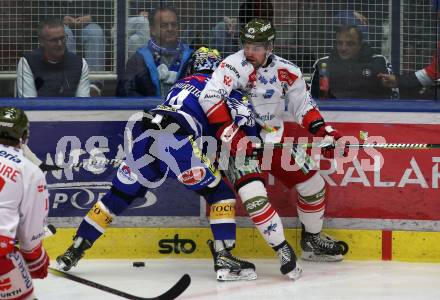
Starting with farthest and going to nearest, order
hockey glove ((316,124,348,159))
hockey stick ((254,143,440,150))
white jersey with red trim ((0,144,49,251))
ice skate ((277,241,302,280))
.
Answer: hockey stick ((254,143,440,150)), hockey glove ((316,124,348,159)), ice skate ((277,241,302,280)), white jersey with red trim ((0,144,49,251))

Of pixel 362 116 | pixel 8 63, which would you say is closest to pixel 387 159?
pixel 362 116

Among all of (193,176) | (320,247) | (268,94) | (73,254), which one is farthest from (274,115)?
(73,254)

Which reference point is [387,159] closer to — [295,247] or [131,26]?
[295,247]

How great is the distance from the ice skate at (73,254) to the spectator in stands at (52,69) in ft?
2.84

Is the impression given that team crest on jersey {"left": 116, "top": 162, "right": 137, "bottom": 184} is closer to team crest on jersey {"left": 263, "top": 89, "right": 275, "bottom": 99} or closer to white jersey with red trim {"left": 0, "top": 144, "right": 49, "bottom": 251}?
team crest on jersey {"left": 263, "top": 89, "right": 275, "bottom": 99}

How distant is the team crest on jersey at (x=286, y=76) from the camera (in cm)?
636

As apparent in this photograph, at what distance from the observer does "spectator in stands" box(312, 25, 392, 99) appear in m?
6.74

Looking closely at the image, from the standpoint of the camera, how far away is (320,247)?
6.55 m

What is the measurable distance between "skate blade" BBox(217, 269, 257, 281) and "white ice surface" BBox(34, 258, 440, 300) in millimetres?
36

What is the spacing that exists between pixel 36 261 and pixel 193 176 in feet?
5.64

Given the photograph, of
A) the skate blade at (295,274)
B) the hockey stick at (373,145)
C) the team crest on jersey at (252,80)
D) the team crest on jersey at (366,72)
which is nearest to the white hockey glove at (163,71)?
the team crest on jersey at (252,80)

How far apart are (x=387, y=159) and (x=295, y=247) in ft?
2.24

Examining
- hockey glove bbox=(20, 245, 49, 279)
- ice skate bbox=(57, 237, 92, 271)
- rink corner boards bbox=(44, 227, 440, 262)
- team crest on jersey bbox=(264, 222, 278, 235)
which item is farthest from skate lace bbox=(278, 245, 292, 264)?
hockey glove bbox=(20, 245, 49, 279)

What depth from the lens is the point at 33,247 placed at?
4.45 m
